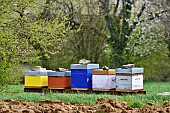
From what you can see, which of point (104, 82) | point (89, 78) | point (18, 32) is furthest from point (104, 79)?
point (18, 32)

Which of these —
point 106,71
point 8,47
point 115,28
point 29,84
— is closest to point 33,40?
point 8,47

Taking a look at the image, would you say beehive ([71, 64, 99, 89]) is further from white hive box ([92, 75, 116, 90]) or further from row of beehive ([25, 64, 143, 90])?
white hive box ([92, 75, 116, 90])

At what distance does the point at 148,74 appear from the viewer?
19094 mm

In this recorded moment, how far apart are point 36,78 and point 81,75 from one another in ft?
4.23

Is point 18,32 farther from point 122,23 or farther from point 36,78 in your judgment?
point 122,23

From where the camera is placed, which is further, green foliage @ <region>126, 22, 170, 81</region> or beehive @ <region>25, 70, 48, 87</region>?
green foliage @ <region>126, 22, 170, 81</region>

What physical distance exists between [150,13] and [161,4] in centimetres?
83

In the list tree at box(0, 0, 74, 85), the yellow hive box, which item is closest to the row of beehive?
the yellow hive box

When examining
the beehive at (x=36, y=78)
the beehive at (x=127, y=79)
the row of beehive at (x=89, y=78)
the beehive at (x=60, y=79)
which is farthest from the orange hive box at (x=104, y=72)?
the beehive at (x=36, y=78)

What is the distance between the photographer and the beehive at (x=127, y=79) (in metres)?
9.88

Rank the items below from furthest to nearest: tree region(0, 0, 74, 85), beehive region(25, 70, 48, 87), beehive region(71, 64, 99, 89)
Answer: beehive region(25, 70, 48, 87) → beehive region(71, 64, 99, 89) → tree region(0, 0, 74, 85)

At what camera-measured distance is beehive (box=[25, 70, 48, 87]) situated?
35.7 feet

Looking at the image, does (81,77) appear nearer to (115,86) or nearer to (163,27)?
(115,86)

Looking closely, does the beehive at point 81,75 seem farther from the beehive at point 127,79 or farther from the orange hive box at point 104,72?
the beehive at point 127,79
